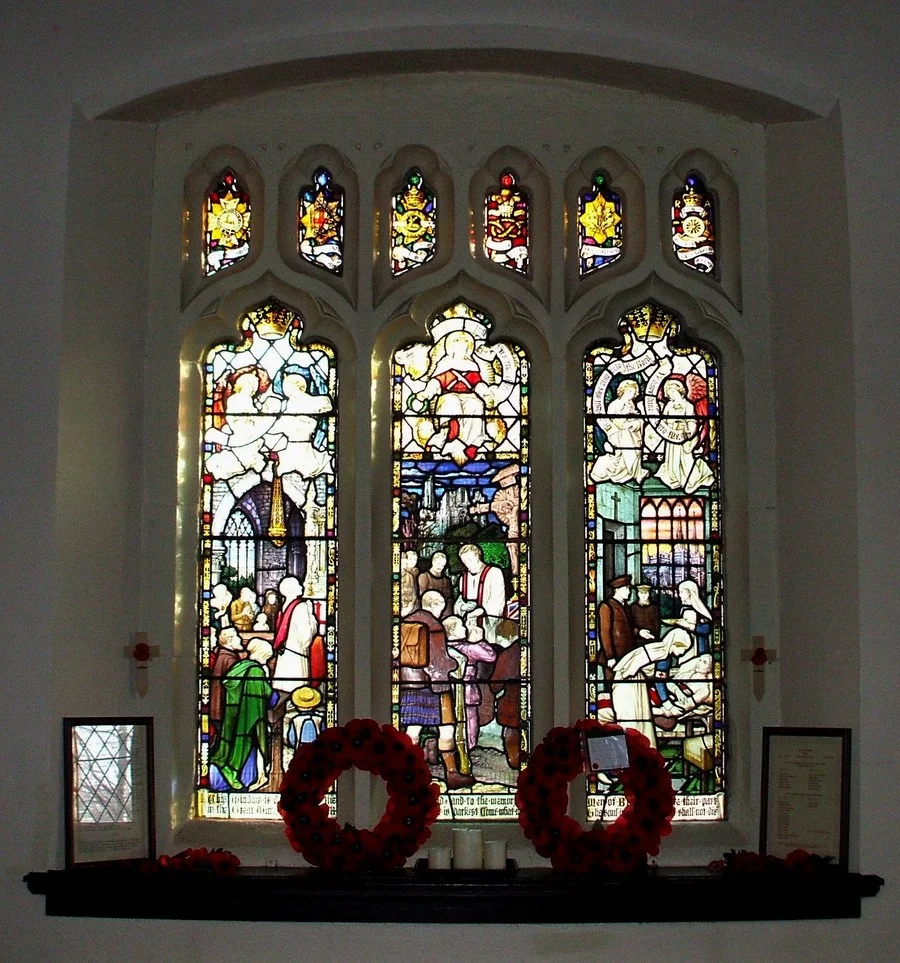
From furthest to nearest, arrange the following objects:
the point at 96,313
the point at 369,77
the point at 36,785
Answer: the point at 369,77, the point at 96,313, the point at 36,785

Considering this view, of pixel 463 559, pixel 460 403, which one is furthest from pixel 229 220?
pixel 463 559

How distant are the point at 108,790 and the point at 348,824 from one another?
77cm

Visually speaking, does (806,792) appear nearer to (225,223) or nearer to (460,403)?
(460,403)

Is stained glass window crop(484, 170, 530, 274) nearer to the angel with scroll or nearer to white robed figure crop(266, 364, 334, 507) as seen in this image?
the angel with scroll

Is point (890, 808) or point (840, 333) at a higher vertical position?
point (840, 333)

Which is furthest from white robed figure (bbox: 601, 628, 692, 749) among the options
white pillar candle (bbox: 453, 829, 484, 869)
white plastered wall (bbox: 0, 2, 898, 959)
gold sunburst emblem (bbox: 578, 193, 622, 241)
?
gold sunburst emblem (bbox: 578, 193, 622, 241)

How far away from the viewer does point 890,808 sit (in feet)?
13.9

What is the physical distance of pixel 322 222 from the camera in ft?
16.6

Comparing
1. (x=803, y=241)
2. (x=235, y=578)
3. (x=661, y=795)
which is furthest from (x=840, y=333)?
(x=235, y=578)

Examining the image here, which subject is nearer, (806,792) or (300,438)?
(806,792)

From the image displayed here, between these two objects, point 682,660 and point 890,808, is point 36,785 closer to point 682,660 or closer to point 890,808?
point 682,660

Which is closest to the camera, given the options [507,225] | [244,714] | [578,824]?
[578,824]

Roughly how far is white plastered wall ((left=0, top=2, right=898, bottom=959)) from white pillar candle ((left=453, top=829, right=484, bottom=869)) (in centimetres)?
23

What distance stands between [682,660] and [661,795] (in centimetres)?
57
